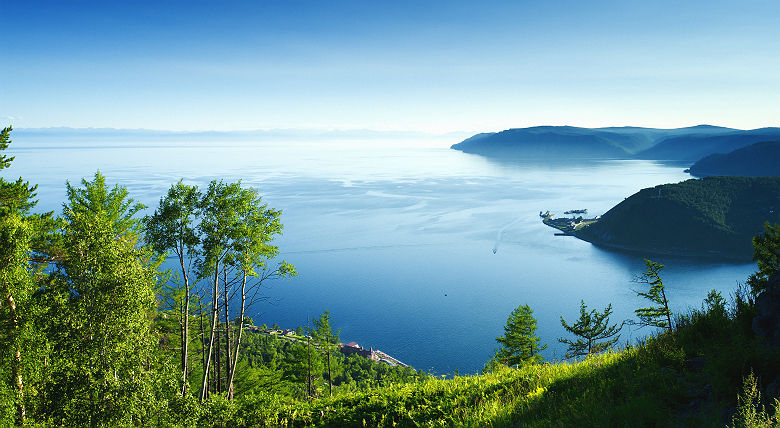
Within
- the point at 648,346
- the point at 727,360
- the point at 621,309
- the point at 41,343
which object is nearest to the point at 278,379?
the point at 41,343

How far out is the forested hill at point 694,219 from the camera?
123 meters

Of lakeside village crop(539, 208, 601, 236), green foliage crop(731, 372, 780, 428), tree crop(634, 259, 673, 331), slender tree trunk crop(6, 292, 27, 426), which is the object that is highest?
green foliage crop(731, 372, 780, 428)

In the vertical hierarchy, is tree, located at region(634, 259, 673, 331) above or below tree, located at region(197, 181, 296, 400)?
below

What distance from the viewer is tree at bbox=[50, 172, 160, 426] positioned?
10203 millimetres

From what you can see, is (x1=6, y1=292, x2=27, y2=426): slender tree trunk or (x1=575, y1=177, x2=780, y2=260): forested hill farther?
(x1=575, y1=177, x2=780, y2=260): forested hill

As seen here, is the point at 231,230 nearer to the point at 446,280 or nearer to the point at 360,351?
the point at 360,351

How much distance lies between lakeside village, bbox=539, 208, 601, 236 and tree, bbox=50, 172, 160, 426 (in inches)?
5415

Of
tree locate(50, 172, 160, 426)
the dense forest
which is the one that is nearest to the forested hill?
the dense forest

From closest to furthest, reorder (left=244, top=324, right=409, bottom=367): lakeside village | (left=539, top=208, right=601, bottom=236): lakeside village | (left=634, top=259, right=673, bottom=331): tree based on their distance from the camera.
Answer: (left=634, top=259, right=673, bottom=331): tree
(left=244, top=324, right=409, bottom=367): lakeside village
(left=539, top=208, right=601, bottom=236): lakeside village

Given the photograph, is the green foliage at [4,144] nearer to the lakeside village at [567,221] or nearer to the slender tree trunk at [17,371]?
the slender tree trunk at [17,371]

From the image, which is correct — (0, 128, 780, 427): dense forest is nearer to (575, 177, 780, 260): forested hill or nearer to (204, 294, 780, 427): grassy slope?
(204, 294, 780, 427): grassy slope

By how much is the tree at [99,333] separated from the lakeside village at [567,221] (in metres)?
138

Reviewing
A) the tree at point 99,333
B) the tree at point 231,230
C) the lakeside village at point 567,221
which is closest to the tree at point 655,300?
the tree at point 231,230

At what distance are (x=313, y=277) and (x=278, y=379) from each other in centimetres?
6247
